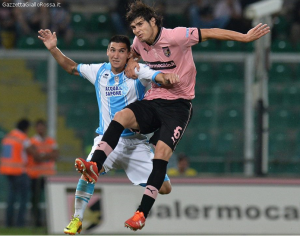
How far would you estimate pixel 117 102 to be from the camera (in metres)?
7.17

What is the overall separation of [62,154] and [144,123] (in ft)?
19.3

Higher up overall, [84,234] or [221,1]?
[221,1]

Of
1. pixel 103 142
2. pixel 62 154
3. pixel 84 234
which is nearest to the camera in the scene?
pixel 103 142

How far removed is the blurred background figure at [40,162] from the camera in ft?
38.3

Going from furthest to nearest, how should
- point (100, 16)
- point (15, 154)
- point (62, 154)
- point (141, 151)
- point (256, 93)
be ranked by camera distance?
point (100, 16), point (62, 154), point (15, 154), point (256, 93), point (141, 151)

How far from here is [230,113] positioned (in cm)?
1264

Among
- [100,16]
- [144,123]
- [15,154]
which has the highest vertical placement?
[100,16]

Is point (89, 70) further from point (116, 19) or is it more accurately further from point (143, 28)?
point (116, 19)

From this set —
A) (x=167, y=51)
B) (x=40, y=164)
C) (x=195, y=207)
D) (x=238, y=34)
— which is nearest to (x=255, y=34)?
(x=238, y=34)

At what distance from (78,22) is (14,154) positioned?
3708mm

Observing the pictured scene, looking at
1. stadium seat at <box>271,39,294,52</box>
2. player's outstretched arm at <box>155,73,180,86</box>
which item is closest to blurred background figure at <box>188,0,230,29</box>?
stadium seat at <box>271,39,294,52</box>

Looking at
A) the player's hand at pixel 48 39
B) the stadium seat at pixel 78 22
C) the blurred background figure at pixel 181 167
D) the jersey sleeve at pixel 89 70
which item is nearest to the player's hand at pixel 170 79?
the jersey sleeve at pixel 89 70

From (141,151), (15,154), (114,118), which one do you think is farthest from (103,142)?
(15,154)

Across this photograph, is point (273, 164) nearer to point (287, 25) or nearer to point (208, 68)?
point (208, 68)
